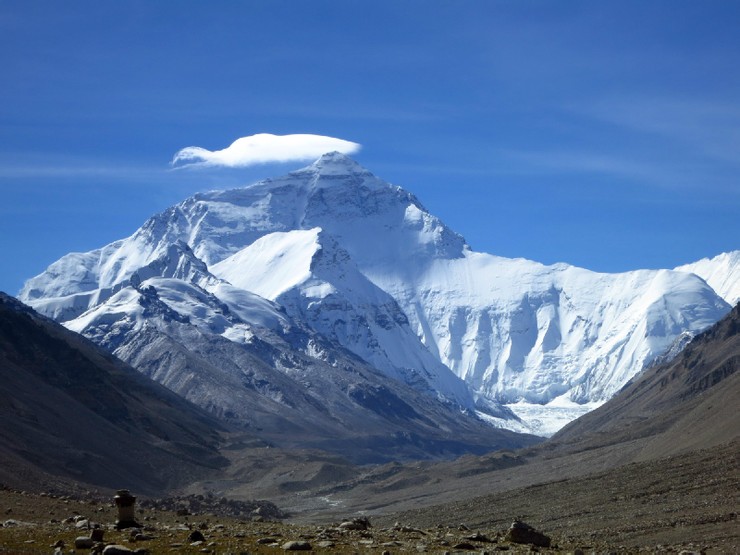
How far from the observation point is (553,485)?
131m

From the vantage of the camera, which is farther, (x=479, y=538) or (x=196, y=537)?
(x=479, y=538)

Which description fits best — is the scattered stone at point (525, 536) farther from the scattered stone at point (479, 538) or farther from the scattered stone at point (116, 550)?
the scattered stone at point (116, 550)

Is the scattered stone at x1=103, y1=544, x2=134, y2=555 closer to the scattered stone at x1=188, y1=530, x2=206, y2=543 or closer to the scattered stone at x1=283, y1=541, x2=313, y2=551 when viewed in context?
the scattered stone at x1=188, y1=530, x2=206, y2=543

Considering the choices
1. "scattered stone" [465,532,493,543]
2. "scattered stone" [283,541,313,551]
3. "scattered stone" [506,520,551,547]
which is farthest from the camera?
"scattered stone" [506,520,551,547]

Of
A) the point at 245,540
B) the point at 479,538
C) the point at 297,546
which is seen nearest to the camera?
the point at 297,546

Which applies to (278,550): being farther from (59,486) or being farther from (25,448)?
(25,448)

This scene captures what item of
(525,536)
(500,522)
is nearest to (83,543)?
(525,536)

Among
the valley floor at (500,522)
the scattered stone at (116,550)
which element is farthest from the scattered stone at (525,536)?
the scattered stone at (116,550)

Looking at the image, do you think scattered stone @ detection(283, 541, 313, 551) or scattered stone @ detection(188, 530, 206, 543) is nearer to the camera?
scattered stone @ detection(283, 541, 313, 551)

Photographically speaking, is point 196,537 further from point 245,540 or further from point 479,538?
point 479,538

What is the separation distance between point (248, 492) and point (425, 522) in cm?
8321

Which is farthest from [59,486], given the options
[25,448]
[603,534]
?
[603,534]

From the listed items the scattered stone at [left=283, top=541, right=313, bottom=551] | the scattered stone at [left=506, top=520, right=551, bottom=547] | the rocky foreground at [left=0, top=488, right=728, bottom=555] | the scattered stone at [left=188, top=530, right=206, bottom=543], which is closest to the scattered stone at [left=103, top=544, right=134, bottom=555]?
the rocky foreground at [left=0, top=488, right=728, bottom=555]

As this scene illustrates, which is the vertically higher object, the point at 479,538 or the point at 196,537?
the point at 479,538
